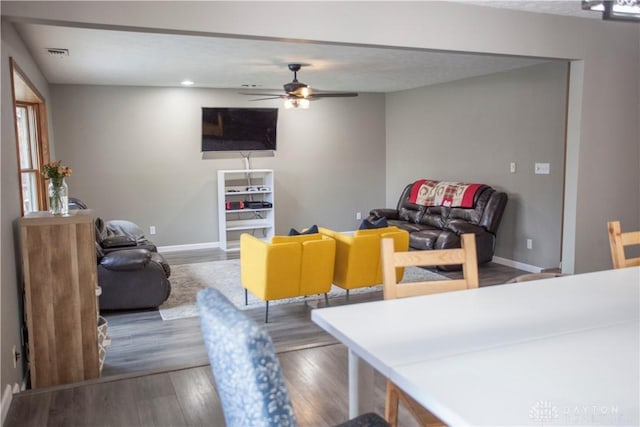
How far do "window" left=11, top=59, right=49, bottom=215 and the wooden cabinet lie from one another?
1.89 metres

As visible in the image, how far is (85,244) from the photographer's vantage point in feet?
10.1

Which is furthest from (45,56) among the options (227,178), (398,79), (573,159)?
(573,159)

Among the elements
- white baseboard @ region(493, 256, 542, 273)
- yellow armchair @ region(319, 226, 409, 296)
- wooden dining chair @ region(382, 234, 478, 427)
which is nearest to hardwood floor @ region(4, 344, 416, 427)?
wooden dining chair @ region(382, 234, 478, 427)

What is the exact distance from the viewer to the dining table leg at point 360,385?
1.79 metres

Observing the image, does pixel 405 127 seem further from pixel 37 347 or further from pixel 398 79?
pixel 37 347

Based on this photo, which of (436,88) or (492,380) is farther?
(436,88)

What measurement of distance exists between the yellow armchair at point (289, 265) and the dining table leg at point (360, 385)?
2461 millimetres

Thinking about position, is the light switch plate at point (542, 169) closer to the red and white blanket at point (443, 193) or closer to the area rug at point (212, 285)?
the red and white blanket at point (443, 193)

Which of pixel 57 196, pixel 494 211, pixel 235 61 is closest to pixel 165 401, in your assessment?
pixel 57 196

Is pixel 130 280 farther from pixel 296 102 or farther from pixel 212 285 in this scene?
pixel 296 102

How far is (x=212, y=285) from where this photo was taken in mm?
5824

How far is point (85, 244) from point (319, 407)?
1.65m

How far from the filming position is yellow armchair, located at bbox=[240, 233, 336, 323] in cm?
429

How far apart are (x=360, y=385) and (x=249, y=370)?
924mm
